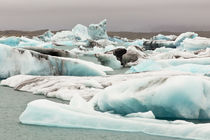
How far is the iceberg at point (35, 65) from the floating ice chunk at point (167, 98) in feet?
19.8

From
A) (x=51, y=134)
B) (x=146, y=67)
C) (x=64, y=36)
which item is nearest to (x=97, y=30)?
(x=64, y=36)

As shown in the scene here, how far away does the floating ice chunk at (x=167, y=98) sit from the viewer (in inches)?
259

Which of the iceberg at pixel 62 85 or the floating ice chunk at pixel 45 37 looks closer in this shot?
the iceberg at pixel 62 85

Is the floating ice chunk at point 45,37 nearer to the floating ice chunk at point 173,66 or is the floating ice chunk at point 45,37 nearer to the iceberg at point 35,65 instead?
the floating ice chunk at point 173,66

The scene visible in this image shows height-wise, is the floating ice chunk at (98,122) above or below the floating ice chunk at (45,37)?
above

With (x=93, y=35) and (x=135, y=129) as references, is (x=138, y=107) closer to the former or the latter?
(x=135, y=129)

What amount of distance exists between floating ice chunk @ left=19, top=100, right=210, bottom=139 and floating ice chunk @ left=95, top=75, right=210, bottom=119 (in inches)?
20.7

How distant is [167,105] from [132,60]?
13.7 meters

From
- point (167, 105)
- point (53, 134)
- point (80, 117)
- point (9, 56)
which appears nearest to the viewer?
point (53, 134)

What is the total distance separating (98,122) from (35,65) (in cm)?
A: 704

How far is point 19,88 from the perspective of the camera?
10.0 m

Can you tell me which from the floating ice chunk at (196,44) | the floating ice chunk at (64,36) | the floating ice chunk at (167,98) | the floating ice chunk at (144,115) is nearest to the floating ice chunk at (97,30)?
the floating ice chunk at (64,36)

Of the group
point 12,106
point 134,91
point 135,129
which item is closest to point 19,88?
point 12,106

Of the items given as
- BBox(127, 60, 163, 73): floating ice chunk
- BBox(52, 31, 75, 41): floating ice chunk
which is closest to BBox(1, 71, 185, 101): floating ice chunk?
BBox(127, 60, 163, 73): floating ice chunk
